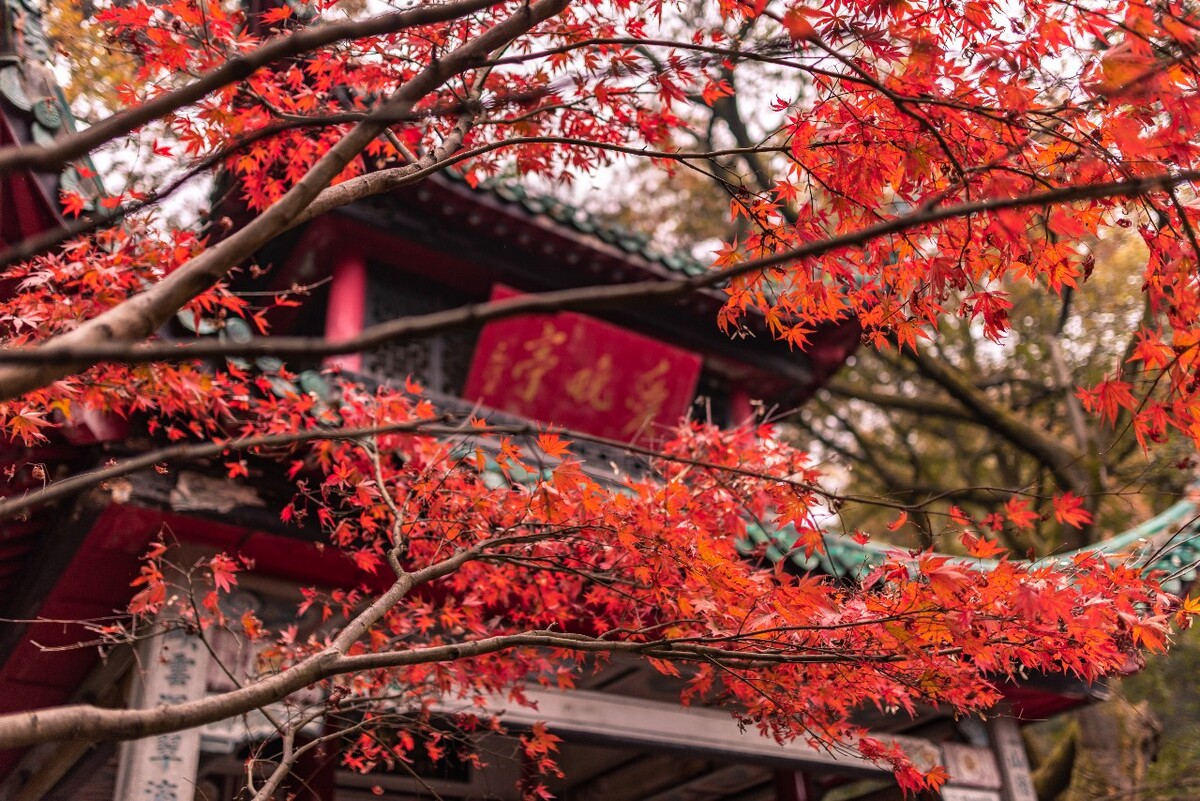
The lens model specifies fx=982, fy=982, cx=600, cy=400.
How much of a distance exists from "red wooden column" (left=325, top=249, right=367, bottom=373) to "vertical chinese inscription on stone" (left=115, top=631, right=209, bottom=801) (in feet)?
8.31

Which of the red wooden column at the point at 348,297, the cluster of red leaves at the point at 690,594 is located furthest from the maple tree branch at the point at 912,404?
the cluster of red leaves at the point at 690,594

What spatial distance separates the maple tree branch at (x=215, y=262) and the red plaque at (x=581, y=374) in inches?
175

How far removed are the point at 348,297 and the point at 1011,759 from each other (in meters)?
5.35

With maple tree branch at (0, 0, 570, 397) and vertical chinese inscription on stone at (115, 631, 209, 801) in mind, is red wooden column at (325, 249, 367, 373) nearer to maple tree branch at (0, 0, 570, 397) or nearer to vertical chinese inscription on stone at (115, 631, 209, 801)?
vertical chinese inscription on stone at (115, 631, 209, 801)

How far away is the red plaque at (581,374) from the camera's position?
6.82 metres

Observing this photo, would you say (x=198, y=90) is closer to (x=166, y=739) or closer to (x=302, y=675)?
(x=302, y=675)

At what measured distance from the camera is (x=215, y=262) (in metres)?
1.84

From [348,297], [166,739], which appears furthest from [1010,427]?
[166,739]

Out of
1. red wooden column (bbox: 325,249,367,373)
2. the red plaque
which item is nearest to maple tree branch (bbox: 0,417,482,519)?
red wooden column (bbox: 325,249,367,373)

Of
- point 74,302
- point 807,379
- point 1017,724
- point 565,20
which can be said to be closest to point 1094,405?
point 565,20

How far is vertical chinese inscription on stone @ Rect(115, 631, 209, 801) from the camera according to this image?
12.6ft

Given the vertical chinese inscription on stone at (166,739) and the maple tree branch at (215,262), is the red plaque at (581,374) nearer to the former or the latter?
the vertical chinese inscription on stone at (166,739)

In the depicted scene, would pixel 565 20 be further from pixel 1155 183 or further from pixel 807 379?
pixel 807 379

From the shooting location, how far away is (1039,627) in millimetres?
3270
